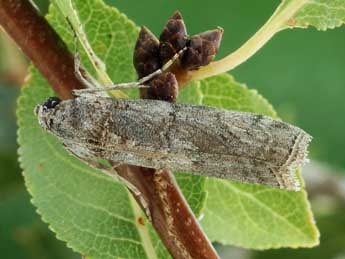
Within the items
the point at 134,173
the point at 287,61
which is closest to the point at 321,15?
the point at 134,173

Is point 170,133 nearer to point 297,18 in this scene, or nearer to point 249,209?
point 297,18

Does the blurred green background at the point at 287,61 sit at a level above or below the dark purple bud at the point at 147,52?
below

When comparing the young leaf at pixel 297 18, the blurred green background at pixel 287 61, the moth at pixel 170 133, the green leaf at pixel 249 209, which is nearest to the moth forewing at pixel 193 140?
the moth at pixel 170 133

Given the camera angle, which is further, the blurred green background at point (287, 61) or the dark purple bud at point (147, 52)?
the blurred green background at point (287, 61)

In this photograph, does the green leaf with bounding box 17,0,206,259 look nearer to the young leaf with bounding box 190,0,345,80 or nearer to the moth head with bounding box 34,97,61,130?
the moth head with bounding box 34,97,61,130

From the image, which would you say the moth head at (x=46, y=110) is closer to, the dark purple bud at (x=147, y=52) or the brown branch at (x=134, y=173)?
the brown branch at (x=134, y=173)

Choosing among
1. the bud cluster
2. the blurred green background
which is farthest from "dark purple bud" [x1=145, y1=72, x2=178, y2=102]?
the blurred green background

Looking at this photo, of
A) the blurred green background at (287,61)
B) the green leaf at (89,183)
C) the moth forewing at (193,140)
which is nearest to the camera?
the moth forewing at (193,140)
